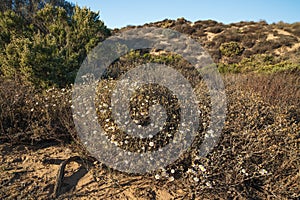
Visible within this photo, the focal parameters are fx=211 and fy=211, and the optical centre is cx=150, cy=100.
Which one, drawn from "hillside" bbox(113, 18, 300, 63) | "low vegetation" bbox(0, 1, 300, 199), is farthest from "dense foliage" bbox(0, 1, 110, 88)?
"hillside" bbox(113, 18, 300, 63)

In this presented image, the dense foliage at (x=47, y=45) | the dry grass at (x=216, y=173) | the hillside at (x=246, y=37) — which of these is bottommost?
the dry grass at (x=216, y=173)

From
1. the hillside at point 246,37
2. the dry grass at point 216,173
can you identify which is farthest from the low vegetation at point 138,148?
the hillside at point 246,37

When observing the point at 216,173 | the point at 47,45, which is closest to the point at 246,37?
the point at 47,45

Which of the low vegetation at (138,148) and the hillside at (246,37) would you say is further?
the hillside at (246,37)

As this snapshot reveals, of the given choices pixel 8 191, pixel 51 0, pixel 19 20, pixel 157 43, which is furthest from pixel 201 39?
pixel 8 191

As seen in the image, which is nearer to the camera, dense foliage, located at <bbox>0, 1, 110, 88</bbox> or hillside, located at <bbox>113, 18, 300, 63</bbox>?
dense foliage, located at <bbox>0, 1, 110, 88</bbox>

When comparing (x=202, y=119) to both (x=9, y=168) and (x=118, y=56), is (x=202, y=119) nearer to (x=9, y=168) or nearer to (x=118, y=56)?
(x=9, y=168)

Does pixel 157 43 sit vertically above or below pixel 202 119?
above

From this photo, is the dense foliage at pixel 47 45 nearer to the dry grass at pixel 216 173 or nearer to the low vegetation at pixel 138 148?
the low vegetation at pixel 138 148

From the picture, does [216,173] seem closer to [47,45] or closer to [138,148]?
[138,148]

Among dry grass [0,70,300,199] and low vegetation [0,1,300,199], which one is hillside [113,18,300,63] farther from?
dry grass [0,70,300,199]

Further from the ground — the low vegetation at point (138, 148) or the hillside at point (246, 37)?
the hillside at point (246, 37)
